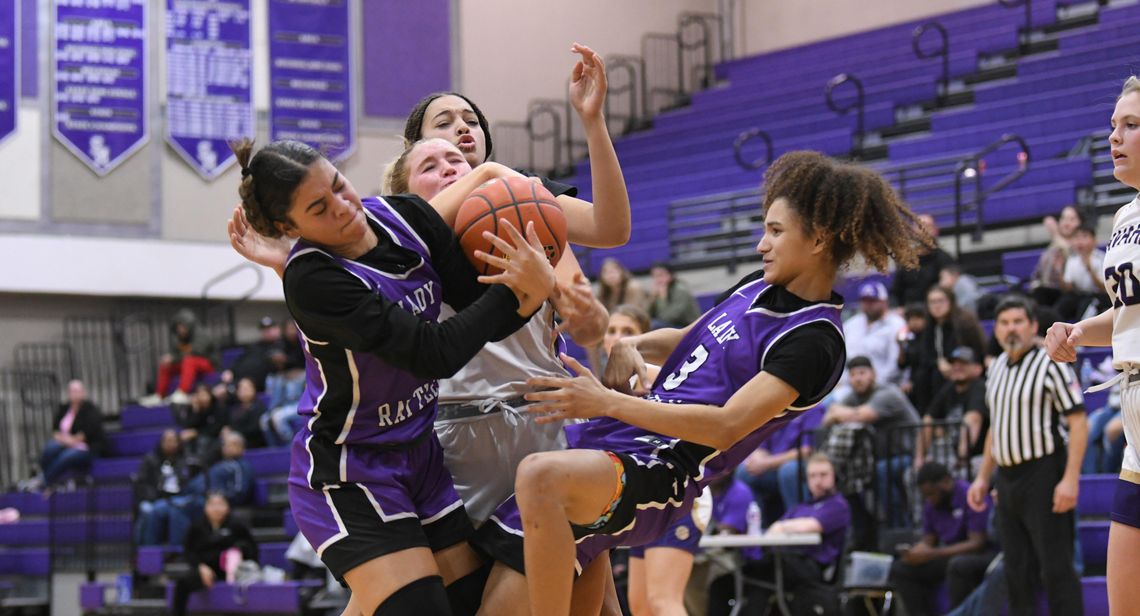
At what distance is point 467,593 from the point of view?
3.56m

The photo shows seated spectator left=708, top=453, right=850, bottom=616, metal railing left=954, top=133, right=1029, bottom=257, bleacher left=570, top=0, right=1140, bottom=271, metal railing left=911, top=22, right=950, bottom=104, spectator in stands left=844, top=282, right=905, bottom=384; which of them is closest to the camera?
seated spectator left=708, top=453, right=850, bottom=616

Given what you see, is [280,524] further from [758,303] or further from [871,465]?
[758,303]

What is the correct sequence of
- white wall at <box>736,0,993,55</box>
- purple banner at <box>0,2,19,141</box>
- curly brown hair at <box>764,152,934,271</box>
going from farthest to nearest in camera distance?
white wall at <box>736,0,993,55</box> → purple banner at <box>0,2,19,141</box> → curly brown hair at <box>764,152,934,271</box>

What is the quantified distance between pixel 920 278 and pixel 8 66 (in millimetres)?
10637

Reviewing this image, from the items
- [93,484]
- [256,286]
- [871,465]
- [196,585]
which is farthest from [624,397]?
[256,286]

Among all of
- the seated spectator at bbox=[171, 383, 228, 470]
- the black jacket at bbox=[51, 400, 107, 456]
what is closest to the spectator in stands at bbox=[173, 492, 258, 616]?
the seated spectator at bbox=[171, 383, 228, 470]

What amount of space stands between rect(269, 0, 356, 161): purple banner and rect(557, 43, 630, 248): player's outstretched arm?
13556 millimetres

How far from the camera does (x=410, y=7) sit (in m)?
18.3

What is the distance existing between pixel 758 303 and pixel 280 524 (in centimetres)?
998

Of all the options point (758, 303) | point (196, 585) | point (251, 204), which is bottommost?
point (196, 585)

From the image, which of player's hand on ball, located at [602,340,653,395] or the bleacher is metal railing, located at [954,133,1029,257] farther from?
player's hand on ball, located at [602,340,653,395]

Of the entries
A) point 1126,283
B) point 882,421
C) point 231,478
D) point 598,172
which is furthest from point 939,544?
point 231,478

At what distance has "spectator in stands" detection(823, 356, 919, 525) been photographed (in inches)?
336

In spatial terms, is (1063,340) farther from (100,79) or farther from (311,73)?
(311,73)
